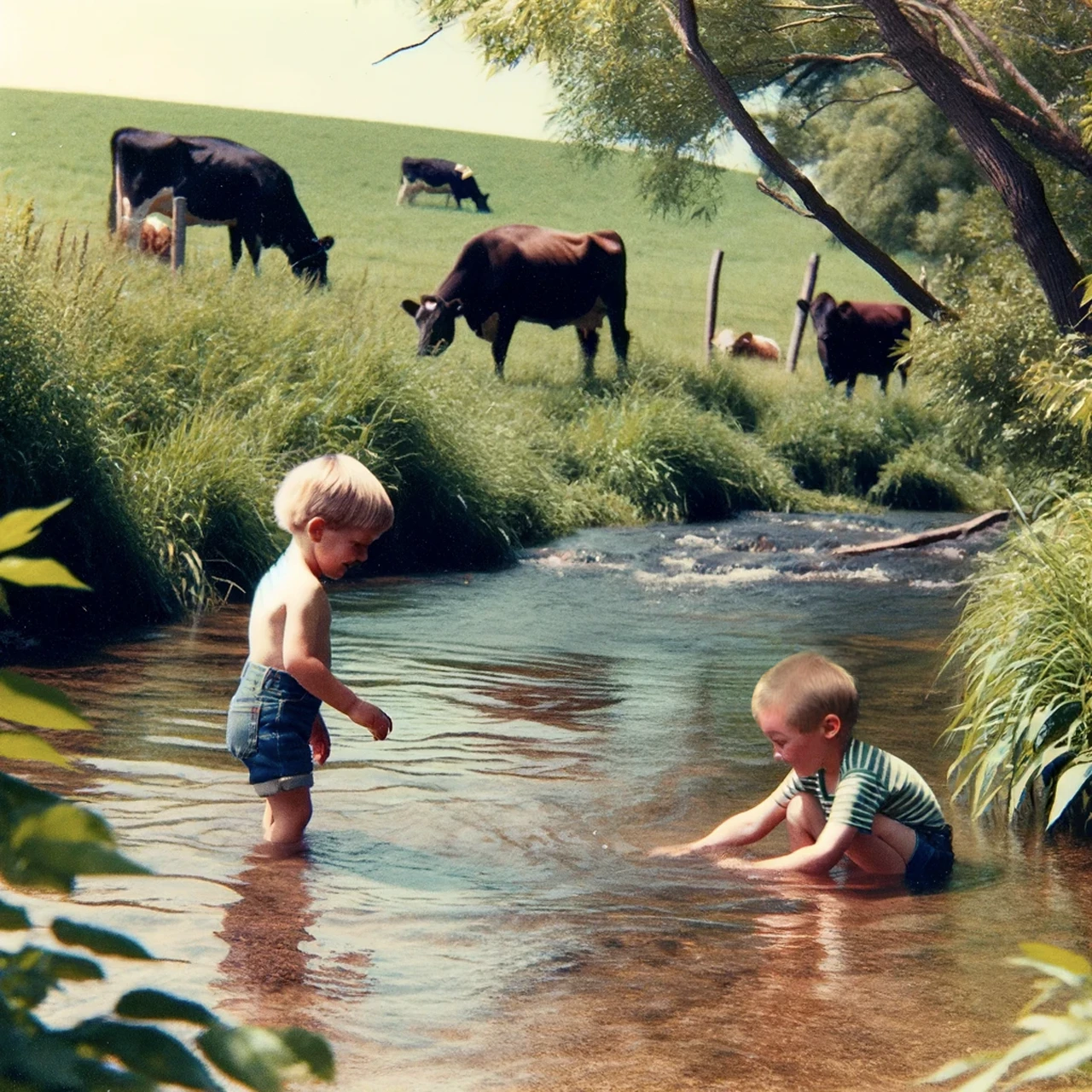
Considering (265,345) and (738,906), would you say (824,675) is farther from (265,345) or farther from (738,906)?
(265,345)

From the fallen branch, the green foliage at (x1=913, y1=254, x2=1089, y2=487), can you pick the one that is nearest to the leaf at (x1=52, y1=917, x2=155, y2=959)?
the green foliage at (x1=913, y1=254, x2=1089, y2=487)

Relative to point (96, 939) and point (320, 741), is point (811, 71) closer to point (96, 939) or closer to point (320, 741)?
point (320, 741)

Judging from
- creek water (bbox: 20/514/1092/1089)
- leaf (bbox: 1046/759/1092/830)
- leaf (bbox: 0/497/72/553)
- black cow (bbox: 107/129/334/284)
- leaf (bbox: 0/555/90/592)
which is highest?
black cow (bbox: 107/129/334/284)

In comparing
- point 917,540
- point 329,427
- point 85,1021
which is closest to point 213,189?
point 329,427

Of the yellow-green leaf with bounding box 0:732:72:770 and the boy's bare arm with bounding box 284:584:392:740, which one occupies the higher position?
the yellow-green leaf with bounding box 0:732:72:770

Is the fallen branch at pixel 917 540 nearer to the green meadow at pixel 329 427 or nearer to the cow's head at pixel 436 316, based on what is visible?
the green meadow at pixel 329 427

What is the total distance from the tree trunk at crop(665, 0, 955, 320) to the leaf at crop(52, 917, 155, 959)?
437 inches

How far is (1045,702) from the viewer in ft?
15.2

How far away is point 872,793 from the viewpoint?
3.96 metres

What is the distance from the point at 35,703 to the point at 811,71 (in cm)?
1629

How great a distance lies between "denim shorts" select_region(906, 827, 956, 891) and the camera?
13.1ft

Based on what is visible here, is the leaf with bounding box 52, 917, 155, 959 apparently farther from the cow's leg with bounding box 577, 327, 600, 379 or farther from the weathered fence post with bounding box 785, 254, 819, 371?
the weathered fence post with bounding box 785, 254, 819, 371

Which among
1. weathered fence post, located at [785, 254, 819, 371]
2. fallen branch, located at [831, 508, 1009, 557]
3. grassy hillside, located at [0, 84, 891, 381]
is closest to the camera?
fallen branch, located at [831, 508, 1009, 557]

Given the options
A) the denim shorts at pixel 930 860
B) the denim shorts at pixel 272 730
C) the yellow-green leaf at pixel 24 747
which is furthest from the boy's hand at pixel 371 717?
the yellow-green leaf at pixel 24 747
